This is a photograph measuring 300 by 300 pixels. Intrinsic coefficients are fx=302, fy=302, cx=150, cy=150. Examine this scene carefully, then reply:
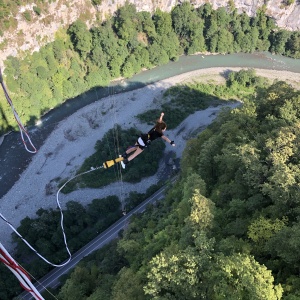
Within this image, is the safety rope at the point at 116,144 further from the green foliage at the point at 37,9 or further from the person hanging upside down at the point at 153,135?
the person hanging upside down at the point at 153,135

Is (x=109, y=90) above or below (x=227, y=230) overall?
below

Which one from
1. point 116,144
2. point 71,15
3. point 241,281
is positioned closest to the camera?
point 241,281

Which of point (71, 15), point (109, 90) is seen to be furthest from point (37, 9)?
point (109, 90)

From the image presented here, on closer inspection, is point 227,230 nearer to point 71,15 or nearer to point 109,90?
point 109,90

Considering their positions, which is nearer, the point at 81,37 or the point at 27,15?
the point at 27,15

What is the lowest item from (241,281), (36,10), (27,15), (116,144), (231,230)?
(116,144)

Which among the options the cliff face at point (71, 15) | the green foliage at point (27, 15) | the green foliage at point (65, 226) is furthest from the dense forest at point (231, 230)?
the green foliage at point (27, 15)

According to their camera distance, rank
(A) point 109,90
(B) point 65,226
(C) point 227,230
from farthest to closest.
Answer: (A) point 109,90 < (B) point 65,226 < (C) point 227,230
